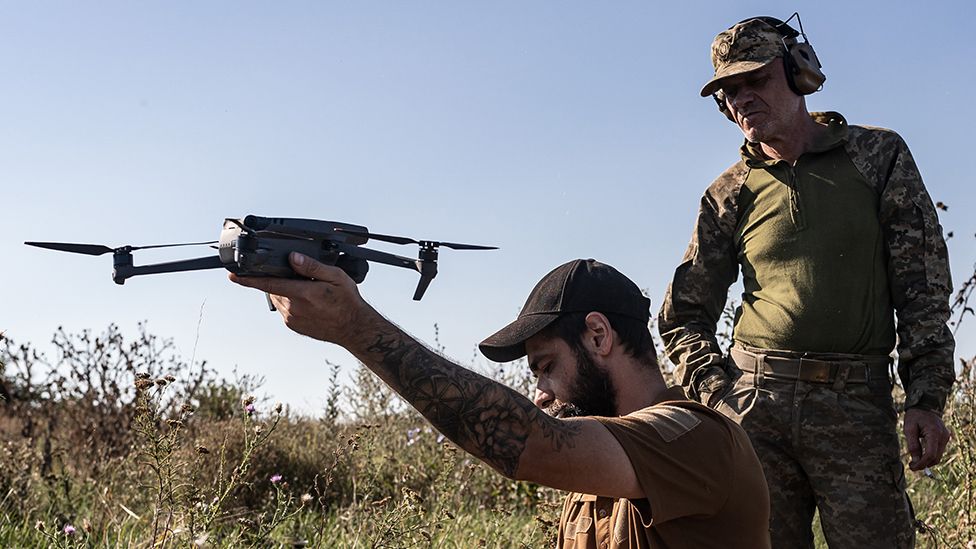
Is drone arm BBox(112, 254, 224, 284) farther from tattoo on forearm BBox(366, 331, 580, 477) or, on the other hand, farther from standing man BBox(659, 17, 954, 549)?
standing man BBox(659, 17, 954, 549)

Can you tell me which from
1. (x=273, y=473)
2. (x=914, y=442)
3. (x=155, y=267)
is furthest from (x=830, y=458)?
(x=273, y=473)

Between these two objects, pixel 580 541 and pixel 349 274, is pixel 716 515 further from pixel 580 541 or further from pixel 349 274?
pixel 349 274

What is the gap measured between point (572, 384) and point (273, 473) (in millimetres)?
4629

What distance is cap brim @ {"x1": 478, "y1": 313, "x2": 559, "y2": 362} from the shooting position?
2.67m

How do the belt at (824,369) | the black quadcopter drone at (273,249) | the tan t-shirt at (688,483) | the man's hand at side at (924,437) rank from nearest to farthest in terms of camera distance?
1. the black quadcopter drone at (273,249)
2. the tan t-shirt at (688,483)
3. the man's hand at side at (924,437)
4. the belt at (824,369)

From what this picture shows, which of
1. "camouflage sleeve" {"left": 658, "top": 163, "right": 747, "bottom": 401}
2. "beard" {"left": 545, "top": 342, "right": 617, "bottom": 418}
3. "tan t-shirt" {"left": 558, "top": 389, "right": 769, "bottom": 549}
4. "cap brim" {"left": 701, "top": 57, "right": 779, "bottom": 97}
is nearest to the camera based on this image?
"tan t-shirt" {"left": 558, "top": 389, "right": 769, "bottom": 549}

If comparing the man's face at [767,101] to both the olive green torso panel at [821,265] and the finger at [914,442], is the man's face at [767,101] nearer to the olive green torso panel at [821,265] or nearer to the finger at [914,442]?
the olive green torso panel at [821,265]

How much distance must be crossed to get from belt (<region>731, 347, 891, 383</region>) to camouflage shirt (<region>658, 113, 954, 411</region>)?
0.04m

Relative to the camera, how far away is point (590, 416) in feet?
7.79

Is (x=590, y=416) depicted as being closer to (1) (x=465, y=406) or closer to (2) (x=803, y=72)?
(1) (x=465, y=406)

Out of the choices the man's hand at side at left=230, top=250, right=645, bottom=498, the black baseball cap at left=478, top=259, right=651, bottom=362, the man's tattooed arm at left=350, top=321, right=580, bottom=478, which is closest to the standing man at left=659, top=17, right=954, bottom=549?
the black baseball cap at left=478, top=259, right=651, bottom=362

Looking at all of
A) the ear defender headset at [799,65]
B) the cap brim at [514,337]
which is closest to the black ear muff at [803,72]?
the ear defender headset at [799,65]

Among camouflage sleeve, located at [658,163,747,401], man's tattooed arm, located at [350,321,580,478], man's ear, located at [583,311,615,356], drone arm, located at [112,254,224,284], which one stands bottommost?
man's tattooed arm, located at [350,321,580,478]

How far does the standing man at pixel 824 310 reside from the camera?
11.7 ft
